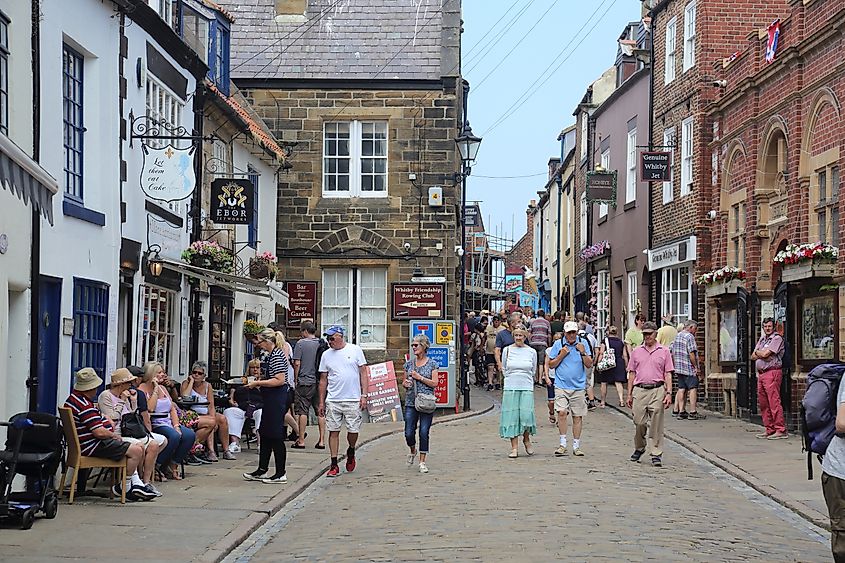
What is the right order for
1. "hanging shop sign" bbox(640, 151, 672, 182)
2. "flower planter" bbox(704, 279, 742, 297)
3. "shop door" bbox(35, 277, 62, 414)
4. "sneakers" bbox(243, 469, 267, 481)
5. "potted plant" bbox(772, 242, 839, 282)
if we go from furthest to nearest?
"hanging shop sign" bbox(640, 151, 672, 182) < "flower planter" bbox(704, 279, 742, 297) < "potted plant" bbox(772, 242, 839, 282) < "sneakers" bbox(243, 469, 267, 481) < "shop door" bbox(35, 277, 62, 414)

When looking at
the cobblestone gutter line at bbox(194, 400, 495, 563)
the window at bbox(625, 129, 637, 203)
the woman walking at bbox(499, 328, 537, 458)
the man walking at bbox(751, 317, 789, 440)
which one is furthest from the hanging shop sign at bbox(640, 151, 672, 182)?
the cobblestone gutter line at bbox(194, 400, 495, 563)

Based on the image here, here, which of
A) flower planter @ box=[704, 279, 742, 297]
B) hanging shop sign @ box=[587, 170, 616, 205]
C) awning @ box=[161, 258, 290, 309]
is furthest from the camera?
hanging shop sign @ box=[587, 170, 616, 205]

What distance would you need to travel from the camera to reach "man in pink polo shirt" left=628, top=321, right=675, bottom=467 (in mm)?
17266

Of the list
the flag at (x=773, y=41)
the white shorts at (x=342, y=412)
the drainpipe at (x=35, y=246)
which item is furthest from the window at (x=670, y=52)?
the drainpipe at (x=35, y=246)

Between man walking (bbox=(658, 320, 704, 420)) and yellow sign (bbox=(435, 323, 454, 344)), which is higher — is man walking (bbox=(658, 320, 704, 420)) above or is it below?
below

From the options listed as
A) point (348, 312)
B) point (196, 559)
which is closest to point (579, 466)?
point (196, 559)

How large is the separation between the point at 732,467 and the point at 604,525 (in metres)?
6.00

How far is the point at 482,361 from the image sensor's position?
123 ft

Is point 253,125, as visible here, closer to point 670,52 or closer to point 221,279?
point 221,279

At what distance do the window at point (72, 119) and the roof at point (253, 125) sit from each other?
656cm

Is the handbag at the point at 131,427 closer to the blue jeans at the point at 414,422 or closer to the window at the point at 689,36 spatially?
Answer: the blue jeans at the point at 414,422

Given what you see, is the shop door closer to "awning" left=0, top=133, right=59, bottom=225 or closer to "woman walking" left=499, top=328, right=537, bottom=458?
"awning" left=0, top=133, right=59, bottom=225

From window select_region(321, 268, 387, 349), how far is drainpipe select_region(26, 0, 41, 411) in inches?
620

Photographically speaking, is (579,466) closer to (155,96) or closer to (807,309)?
(807,309)
